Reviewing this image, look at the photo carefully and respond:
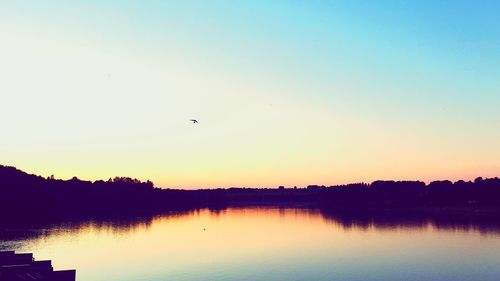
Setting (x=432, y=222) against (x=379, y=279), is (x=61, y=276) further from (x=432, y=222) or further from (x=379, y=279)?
(x=432, y=222)

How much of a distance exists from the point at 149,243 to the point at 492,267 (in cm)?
6581

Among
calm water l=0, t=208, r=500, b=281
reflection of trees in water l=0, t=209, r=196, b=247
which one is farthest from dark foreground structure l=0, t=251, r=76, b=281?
reflection of trees in water l=0, t=209, r=196, b=247

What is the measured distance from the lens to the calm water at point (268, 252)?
65938 mm

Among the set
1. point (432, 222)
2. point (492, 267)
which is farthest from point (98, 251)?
point (432, 222)

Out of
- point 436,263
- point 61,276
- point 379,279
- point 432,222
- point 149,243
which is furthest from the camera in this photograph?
point 432,222

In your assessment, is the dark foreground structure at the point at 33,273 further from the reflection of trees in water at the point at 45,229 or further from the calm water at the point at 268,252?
the reflection of trees in water at the point at 45,229

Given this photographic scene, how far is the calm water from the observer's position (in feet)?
216

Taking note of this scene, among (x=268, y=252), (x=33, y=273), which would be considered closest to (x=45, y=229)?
(x=268, y=252)

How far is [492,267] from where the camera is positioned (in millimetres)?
69125

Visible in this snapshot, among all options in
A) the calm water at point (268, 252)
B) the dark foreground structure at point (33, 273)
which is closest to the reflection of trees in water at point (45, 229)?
the calm water at point (268, 252)

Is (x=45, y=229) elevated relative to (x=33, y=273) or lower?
elevated

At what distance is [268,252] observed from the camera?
88000 mm

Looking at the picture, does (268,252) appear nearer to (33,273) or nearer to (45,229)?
(33,273)

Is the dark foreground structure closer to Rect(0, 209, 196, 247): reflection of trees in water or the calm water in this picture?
the calm water
